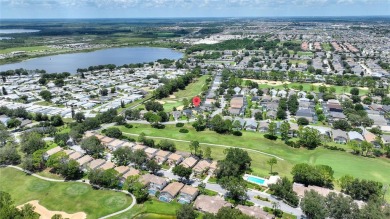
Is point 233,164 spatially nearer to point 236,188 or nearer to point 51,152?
point 236,188

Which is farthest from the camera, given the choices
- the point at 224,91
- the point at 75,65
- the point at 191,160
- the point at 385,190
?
the point at 75,65

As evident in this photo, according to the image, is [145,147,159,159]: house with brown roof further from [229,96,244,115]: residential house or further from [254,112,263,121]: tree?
[254,112,263,121]: tree

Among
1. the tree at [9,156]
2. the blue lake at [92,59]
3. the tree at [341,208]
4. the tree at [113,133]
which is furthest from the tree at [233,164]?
the blue lake at [92,59]

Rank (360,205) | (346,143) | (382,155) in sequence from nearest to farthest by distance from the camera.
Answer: (360,205), (382,155), (346,143)

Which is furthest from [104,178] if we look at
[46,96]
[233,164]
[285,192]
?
[46,96]

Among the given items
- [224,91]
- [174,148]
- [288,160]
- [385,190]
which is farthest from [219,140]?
[224,91]

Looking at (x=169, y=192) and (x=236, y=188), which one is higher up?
(x=236, y=188)

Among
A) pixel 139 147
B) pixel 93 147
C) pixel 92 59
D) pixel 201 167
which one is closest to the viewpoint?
pixel 201 167

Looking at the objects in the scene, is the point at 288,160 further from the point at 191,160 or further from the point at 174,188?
the point at 174,188
